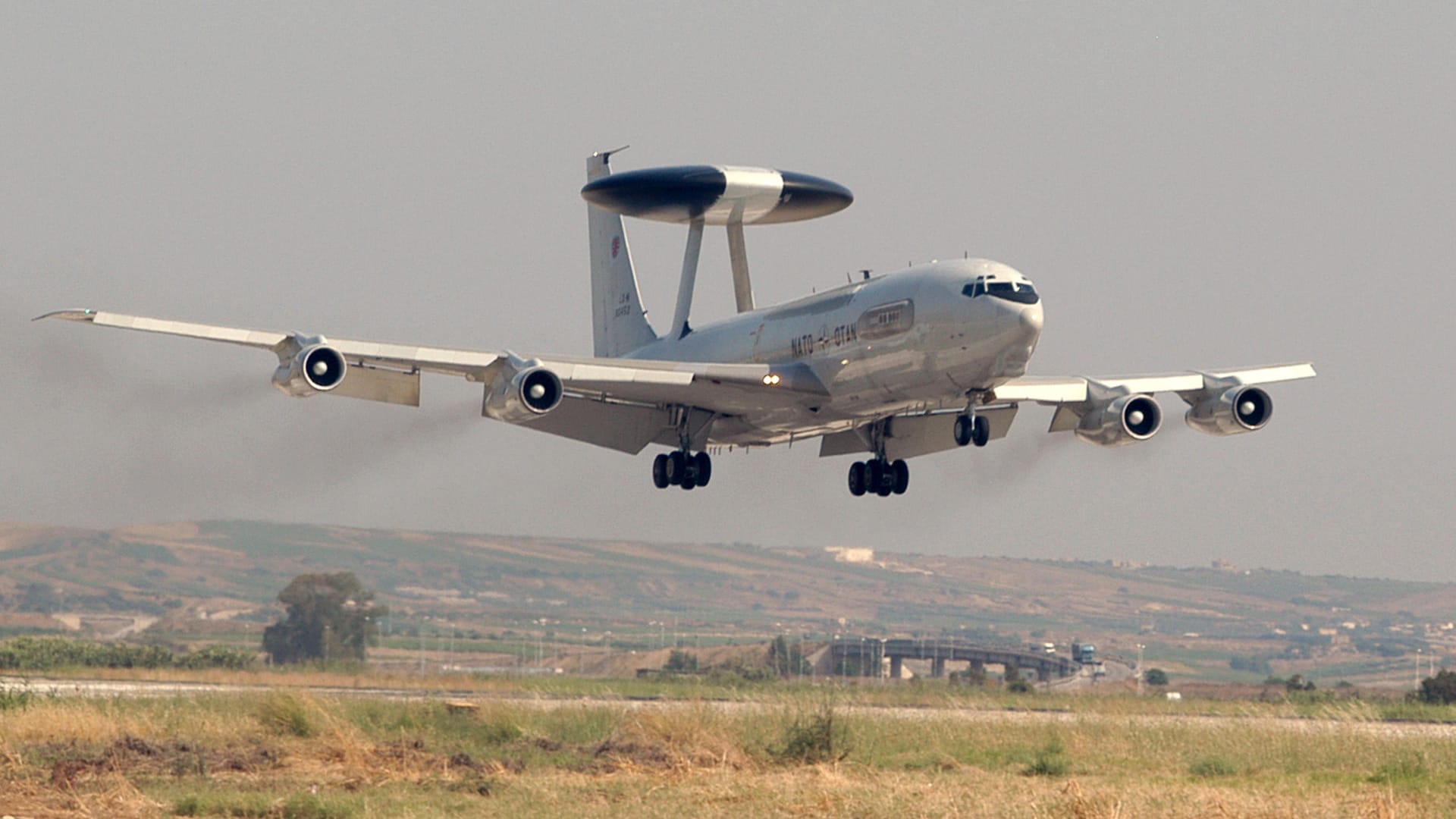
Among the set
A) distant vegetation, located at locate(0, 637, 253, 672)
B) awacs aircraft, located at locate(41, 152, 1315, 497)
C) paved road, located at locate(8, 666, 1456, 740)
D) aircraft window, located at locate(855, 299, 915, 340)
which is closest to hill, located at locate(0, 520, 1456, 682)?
distant vegetation, located at locate(0, 637, 253, 672)

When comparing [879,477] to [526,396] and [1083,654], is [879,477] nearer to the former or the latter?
[526,396]

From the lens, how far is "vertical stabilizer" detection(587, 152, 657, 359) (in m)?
67.2

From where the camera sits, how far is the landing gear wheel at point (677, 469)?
52516mm

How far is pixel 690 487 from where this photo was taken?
52.9m

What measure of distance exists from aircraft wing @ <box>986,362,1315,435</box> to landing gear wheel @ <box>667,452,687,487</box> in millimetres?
10020

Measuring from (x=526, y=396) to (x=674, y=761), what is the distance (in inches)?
503

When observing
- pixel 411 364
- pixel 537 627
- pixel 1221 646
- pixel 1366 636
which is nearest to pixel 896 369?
pixel 411 364

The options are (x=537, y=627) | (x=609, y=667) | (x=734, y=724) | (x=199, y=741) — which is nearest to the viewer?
(x=199, y=741)

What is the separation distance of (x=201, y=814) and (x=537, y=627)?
344 ft

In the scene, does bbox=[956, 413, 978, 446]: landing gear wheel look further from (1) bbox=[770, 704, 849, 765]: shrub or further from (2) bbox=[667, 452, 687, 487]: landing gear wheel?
(2) bbox=[667, 452, 687, 487]: landing gear wheel

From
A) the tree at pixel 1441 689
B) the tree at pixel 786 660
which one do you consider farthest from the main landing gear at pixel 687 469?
the tree at pixel 1441 689

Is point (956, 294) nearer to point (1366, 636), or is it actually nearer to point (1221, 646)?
point (1221, 646)

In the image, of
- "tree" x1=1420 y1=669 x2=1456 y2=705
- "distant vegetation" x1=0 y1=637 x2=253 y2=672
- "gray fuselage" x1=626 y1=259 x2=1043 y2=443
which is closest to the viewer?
"gray fuselage" x1=626 y1=259 x2=1043 y2=443

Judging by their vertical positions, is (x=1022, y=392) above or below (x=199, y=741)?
above
